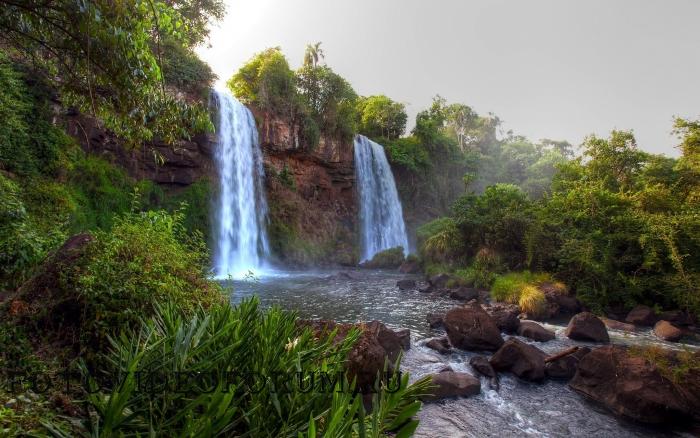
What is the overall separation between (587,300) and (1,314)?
603 inches

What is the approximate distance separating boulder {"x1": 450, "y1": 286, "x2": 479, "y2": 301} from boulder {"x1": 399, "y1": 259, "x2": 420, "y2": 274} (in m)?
7.62

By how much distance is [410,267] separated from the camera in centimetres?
2328

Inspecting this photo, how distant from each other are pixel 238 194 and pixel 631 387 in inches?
827

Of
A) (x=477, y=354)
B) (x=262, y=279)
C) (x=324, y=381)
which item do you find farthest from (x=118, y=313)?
(x=262, y=279)

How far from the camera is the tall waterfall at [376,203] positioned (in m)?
A: 31.0

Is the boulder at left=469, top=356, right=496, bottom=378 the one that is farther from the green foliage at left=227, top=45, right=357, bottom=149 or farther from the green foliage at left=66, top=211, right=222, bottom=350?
the green foliage at left=227, top=45, right=357, bottom=149

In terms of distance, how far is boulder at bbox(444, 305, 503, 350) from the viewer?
859 centimetres

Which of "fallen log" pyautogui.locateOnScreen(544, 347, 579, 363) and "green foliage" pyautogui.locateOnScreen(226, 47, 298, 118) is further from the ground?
"green foliage" pyautogui.locateOnScreen(226, 47, 298, 118)

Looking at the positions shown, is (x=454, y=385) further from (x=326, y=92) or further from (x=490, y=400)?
(x=326, y=92)

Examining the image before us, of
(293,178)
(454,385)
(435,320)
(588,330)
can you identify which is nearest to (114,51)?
(454,385)

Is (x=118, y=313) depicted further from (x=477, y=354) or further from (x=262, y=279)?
(x=262, y=279)

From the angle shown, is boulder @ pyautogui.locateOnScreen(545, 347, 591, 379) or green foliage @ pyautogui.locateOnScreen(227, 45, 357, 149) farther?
green foliage @ pyautogui.locateOnScreen(227, 45, 357, 149)

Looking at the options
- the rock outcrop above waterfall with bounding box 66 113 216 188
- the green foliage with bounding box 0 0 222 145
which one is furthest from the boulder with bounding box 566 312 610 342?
the rock outcrop above waterfall with bounding box 66 113 216 188

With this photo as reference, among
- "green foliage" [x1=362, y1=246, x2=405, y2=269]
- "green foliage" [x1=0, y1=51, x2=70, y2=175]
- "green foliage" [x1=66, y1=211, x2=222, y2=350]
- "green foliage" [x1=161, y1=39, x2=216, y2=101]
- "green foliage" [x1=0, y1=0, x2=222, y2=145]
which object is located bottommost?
"green foliage" [x1=362, y1=246, x2=405, y2=269]
